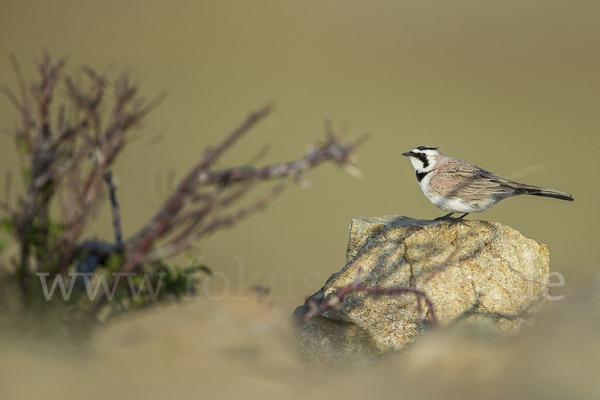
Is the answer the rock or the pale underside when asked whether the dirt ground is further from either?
the pale underside

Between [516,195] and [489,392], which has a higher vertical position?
[516,195]

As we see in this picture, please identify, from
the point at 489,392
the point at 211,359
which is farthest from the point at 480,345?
the point at 211,359

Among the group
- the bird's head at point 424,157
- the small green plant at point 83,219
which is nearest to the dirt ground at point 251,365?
the small green plant at point 83,219

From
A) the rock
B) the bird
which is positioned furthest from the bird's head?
the rock

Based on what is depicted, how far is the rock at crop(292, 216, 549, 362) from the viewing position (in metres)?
4.90

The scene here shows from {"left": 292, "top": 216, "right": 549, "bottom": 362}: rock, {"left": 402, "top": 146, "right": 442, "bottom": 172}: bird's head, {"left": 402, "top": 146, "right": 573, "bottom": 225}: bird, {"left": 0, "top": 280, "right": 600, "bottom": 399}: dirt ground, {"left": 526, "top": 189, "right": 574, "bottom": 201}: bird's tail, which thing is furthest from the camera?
{"left": 402, "top": 146, "right": 442, "bottom": 172}: bird's head

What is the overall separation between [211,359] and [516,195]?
4.18m

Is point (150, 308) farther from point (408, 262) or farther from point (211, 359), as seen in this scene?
point (408, 262)

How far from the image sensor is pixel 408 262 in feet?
17.5

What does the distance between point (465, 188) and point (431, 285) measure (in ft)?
4.60

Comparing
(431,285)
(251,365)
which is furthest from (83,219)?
(431,285)

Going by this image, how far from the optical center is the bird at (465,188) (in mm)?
5801

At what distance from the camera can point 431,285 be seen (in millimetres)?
5082

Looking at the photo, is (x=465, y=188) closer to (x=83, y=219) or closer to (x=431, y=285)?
(x=431, y=285)
